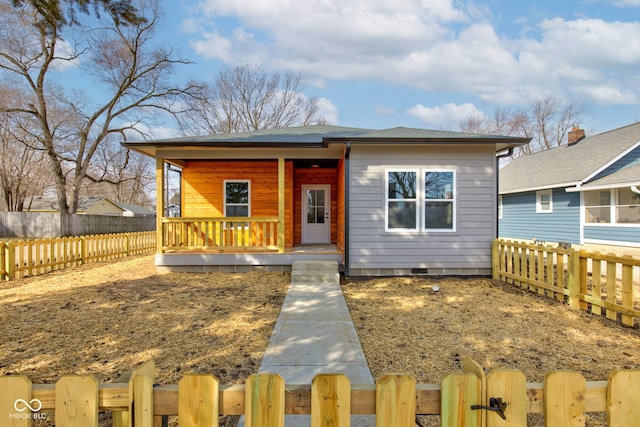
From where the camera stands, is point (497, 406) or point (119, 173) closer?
point (497, 406)

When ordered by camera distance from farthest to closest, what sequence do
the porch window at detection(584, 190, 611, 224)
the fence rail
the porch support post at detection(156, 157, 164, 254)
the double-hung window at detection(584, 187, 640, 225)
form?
the porch window at detection(584, 190, 611, 224), the double-hung window at detection(584, 187, 640, 225), the porch support post at detection(156, 157, 164, 254), the fence rail

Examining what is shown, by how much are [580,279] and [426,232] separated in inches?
121

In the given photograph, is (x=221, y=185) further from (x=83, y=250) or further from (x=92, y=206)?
(x=92, y=206)

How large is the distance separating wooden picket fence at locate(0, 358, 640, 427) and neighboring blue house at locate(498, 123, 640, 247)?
13720mm

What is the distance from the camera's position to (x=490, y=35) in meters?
18.3

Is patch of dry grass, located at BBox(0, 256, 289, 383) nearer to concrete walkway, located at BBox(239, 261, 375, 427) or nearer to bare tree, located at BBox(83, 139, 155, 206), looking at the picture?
concrete walkway, located at BBox(239, 261, 375, 427)

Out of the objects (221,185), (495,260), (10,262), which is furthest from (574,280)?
(10,262)

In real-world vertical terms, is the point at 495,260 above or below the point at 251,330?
above

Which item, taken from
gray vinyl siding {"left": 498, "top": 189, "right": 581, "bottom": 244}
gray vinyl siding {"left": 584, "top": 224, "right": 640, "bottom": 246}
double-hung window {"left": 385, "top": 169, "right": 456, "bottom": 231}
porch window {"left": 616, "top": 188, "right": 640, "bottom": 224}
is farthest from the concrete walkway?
gray vinyl siding {"left": 498, "top": 189, "right": 581, "bottom": 244}

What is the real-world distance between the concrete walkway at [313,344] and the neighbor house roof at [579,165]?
487 inches

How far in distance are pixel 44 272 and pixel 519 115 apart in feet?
124

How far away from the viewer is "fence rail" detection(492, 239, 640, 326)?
14.6ft

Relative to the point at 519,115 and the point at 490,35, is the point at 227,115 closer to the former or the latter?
the point at 490,35

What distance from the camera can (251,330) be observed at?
13.7 feet
